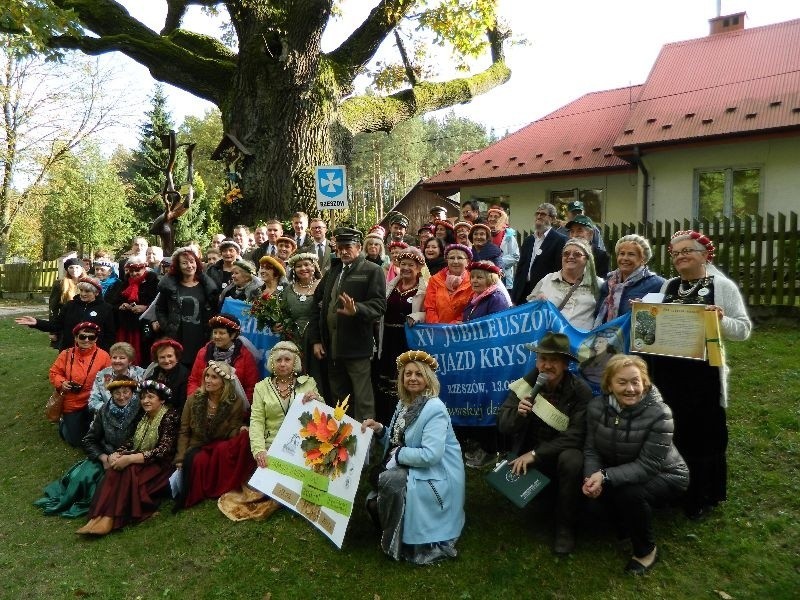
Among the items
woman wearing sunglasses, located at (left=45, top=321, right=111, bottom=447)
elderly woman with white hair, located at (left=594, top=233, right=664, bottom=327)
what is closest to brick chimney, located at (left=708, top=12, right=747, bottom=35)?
elderly woman with white hair, located at (left=594, top=233, right=664, bottom=327)

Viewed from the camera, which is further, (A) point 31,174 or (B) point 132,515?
(A) point 31,174

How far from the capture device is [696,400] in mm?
4227

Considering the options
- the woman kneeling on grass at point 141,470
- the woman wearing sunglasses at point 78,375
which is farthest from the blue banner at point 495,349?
the woman wearing sunglasses at point 78,375

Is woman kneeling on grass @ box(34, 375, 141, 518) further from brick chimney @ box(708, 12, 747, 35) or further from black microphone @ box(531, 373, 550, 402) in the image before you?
brick chimney @ box(708, 12, 747, 35)

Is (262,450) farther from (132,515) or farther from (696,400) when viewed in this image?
(696,400)

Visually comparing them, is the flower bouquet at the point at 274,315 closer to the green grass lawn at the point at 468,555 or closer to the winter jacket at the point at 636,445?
the green grass lawn at the point at 468,555

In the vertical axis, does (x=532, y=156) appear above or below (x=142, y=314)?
above

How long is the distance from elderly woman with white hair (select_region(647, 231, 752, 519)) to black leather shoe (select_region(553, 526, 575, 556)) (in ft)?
3.10

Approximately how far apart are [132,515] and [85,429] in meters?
2.63

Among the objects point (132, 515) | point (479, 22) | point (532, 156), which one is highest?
point (479, 22)

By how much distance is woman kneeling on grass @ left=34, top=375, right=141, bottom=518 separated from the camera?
5922 mm

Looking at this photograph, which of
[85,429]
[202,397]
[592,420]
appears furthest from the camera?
[85,429]

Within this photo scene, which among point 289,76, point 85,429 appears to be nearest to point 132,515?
point 85,429

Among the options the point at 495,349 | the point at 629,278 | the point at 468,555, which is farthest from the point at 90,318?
the point at 629,278
